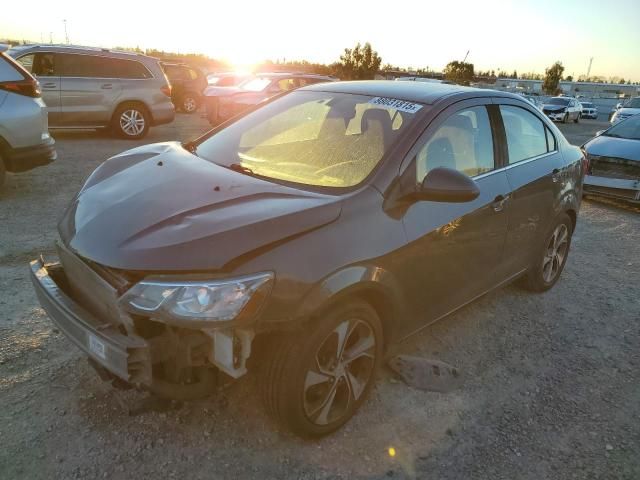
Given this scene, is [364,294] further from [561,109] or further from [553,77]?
[553,77]

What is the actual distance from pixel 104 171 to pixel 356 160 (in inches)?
60.1

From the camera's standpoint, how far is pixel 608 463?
2.63 m

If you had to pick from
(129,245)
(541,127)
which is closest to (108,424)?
(129,245)

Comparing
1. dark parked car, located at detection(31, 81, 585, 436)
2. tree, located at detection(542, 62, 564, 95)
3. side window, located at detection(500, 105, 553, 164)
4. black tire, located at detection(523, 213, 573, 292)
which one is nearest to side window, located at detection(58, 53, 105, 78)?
dark parked car, located at detection(31, 81, 585, 436)

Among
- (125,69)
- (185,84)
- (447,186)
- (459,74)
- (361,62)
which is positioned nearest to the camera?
(447,186)

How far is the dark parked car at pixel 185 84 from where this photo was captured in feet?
57.6

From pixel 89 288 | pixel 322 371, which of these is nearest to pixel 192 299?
pixel 89 288

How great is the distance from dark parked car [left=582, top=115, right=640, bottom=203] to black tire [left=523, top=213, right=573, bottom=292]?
3.95 metres

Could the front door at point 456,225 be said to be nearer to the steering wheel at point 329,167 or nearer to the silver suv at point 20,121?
the steering wheel at point 329,167

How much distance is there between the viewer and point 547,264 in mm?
4449

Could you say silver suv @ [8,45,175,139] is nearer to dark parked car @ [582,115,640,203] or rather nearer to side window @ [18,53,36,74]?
side window @ [18,53,36,74]

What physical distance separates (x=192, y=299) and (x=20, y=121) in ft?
17.2

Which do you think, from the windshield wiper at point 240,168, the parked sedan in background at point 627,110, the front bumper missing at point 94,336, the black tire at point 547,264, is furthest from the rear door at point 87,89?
the parked sedan in background at point 627,110

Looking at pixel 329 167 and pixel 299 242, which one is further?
pixel 329 167
